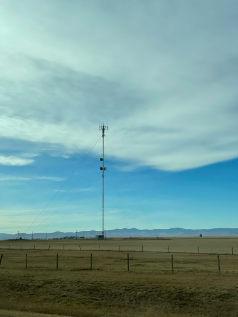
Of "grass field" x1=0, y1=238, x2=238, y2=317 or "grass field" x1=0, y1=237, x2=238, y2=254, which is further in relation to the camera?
"grass field" x1=0, y1=237, x2=238, y2=254

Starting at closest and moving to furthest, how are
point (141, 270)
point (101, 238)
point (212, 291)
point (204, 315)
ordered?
point (204, 315)
point (212, 291)
point (141, 270)
point (101, 238)

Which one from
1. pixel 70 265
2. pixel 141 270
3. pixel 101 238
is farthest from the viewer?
pixel 101 238

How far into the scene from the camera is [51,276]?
33.6 metres

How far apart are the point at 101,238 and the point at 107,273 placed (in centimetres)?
10404

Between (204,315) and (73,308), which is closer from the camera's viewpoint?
(204,315)

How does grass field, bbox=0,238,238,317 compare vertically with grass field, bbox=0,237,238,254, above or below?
above

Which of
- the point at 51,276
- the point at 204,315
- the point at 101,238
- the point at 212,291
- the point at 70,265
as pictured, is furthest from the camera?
the point at 101,238

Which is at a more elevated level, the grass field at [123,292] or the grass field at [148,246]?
the grass field at [123,292]

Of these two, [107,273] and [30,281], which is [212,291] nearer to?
[107,273]

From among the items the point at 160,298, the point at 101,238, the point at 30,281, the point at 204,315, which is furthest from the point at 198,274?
the point at 101,238

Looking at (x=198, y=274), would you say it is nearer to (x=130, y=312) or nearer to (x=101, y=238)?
(x=130, y=312)

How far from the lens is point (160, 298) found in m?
25.7

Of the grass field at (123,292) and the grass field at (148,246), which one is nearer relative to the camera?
the grass field at (123,292)

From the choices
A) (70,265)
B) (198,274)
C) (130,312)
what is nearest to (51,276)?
(70,265)
